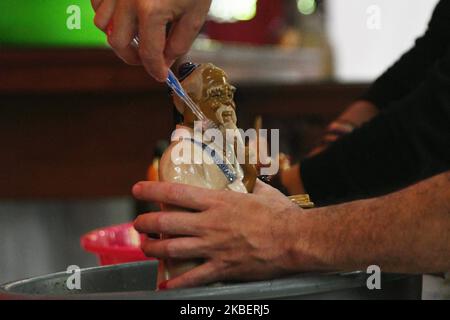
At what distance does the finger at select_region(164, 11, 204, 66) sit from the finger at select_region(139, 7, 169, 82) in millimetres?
28

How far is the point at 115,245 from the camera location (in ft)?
4.60

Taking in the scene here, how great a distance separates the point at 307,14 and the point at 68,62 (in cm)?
332

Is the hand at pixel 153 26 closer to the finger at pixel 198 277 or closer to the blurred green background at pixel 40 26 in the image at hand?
the finger at pixel 198 277

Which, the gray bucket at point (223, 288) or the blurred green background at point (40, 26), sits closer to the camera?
the gray bucket at point (223, 288)

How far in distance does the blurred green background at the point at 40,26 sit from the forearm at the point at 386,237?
2.28 m

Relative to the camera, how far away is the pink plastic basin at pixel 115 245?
1346 millimetres

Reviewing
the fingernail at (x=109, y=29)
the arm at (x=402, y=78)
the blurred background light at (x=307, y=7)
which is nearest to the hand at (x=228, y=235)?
the fingernail at (x=109, y=29)

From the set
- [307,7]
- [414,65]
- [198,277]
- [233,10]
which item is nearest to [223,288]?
[198,277]

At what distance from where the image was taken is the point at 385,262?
3.04 ft

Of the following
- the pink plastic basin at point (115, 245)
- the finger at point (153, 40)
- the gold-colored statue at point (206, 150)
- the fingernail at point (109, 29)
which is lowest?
the pink plastic basin at point (115, 245)
